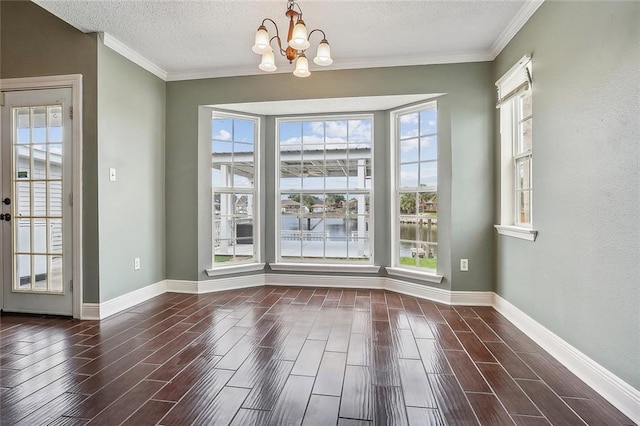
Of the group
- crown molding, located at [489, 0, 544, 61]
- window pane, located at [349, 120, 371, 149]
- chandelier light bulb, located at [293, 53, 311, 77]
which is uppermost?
crown molding, located at [489, 0, 544, 61]

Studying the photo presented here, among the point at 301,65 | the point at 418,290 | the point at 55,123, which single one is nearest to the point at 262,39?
the point at 301,65

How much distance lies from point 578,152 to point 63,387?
11.1 feet

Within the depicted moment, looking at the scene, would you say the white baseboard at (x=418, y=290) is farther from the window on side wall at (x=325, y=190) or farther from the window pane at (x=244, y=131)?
the window pane at (x=244, y=131)

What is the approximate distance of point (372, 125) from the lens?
13.4 feet

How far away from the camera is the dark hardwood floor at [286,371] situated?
1.60 metres

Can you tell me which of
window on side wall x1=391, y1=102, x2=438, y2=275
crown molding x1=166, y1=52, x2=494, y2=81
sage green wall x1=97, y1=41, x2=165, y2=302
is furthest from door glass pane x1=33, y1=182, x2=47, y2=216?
window on side wall x1=391, y1=102, x2=438, y2=275

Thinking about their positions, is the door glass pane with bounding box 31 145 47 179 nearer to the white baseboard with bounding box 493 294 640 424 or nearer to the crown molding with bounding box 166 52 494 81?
the crown molding with bounding box 166 52 494 81

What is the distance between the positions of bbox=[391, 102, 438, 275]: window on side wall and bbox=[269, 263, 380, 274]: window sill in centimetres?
33

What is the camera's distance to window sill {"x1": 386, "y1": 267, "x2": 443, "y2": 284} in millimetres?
3520

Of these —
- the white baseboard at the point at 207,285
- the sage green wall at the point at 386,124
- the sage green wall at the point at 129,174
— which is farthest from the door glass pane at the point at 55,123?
the white baseboard at the point at 207,285

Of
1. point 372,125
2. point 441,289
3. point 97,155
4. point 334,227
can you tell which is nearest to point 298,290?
point 334,227

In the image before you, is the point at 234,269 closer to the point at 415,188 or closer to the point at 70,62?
the point at 415,188

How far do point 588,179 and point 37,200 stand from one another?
4.47 meters

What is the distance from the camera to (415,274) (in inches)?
145
